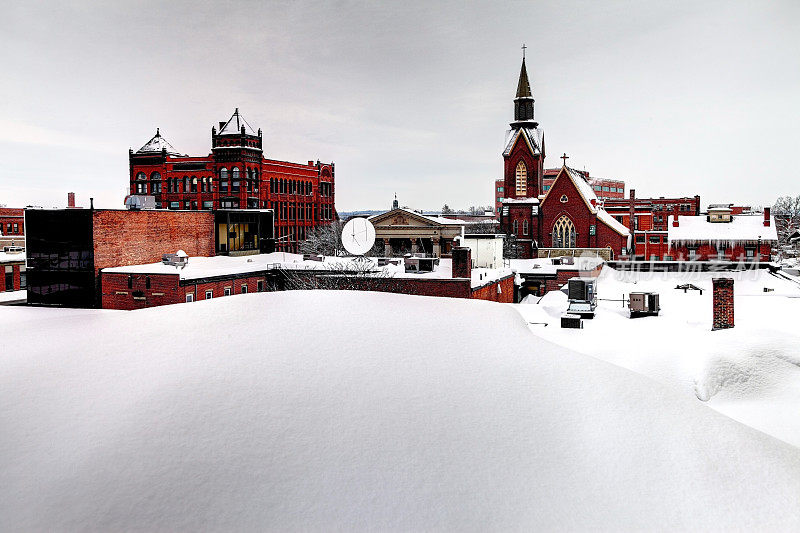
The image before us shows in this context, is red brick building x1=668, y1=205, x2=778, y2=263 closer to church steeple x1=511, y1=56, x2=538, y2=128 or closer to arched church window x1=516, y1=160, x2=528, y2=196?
arched church window x1=516, y1=160, x2=528, y2=196

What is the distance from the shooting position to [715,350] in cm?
1741

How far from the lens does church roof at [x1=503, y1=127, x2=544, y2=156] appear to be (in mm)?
64250

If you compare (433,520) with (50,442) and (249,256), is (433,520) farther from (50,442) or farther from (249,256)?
(249,256)

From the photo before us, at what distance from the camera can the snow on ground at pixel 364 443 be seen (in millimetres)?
8570

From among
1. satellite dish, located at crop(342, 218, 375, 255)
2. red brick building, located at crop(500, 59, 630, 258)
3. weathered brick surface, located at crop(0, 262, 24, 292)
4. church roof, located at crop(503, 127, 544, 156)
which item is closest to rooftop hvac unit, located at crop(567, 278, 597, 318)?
satellite dish, located at crop(342, 218, 375, 255)

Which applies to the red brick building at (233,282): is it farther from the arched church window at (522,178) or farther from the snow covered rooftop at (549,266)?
the arched church window at (522,178)

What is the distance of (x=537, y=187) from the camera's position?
6462 cm

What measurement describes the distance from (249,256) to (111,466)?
119ft

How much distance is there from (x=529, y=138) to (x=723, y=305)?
4627 centimetres

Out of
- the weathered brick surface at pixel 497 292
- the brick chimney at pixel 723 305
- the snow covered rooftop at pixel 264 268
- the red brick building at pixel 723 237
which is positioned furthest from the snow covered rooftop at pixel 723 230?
the brick chimney at pixel 723 305

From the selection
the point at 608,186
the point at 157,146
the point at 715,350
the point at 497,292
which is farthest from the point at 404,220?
the point at 608,186

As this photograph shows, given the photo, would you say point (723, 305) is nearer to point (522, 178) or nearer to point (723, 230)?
point (522, 178)

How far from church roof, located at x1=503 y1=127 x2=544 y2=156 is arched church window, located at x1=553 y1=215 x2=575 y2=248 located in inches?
344

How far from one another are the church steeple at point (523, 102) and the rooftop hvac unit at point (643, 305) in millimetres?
43889
